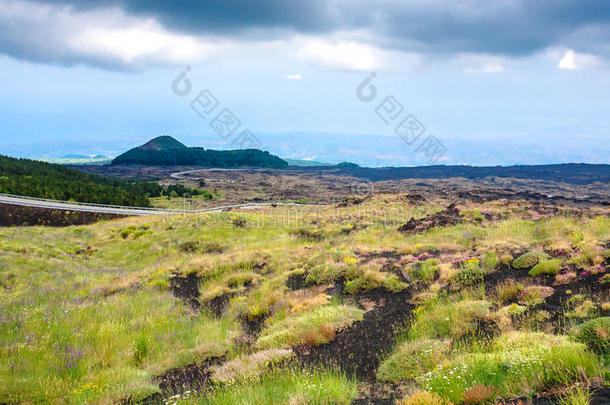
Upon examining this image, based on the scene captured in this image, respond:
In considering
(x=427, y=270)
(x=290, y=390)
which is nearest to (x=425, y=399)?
(x=290, y=390)

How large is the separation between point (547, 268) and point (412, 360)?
6.77 meters

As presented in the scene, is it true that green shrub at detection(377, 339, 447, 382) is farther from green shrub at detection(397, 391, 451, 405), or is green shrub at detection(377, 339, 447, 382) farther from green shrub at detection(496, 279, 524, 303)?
green shrub at detection(496, 279, 524, 303)

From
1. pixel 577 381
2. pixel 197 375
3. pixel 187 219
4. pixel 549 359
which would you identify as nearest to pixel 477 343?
pixel 549 359

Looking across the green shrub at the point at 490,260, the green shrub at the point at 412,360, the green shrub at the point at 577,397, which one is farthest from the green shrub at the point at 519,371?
the green shrub at the point at 490,260

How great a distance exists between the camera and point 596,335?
5.84 m

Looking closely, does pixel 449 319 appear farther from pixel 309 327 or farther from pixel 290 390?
pixel 290 390

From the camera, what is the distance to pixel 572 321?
277 inches

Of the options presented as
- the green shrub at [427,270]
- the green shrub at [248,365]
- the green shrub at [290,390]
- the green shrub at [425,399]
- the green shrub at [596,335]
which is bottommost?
the green shrub at [248,365]

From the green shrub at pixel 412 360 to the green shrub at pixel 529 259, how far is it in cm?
636

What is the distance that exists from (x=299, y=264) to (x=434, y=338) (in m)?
9.28

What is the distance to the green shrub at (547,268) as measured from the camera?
1043cm

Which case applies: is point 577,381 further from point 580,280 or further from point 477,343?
point 580,280

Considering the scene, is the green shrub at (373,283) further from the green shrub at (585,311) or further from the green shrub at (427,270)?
the green shrub at (585,311)

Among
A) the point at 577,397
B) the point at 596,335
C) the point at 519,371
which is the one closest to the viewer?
the point at 577,397
